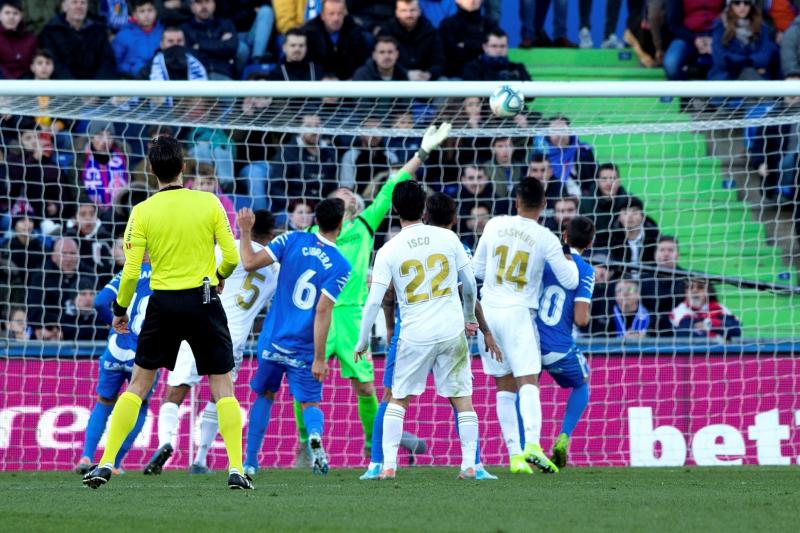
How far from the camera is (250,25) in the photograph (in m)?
16.1

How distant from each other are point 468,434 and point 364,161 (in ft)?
18.4

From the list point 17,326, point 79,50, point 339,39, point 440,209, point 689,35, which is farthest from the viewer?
point 689,35

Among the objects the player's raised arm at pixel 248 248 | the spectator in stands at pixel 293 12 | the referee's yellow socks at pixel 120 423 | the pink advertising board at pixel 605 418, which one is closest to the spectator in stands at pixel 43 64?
the spectator in stands at pixel 293 12

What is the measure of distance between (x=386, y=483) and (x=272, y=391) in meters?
1.85

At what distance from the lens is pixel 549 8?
17.5 metres

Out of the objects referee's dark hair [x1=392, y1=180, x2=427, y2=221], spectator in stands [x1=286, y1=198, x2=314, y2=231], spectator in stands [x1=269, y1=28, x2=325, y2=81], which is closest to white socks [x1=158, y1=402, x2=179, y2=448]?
spectator in stands [x1=286, y1=198, x2=314, y2=231]

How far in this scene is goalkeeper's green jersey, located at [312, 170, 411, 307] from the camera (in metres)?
10.1

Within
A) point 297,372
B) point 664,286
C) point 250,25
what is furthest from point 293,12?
point 297,372

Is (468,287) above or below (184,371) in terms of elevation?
above

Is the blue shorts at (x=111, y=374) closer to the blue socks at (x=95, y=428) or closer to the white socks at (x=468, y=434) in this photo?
the blue socks at (x=95, y=428)

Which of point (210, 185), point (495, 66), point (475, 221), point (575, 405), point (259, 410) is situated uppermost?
point (495, 66)

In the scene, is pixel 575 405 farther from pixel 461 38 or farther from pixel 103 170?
pixel 461 38

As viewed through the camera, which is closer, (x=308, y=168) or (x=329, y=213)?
(x=329, y=213)

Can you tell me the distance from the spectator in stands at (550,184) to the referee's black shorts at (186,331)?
6.07 metres
